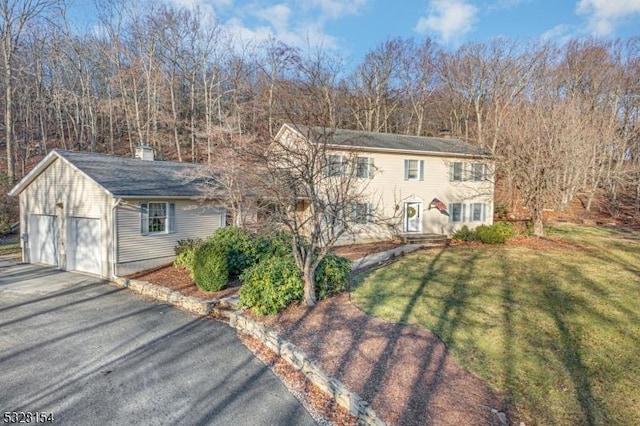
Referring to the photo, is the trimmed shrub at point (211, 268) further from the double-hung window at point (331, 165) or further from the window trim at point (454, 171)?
the window trim at point (454, 171)

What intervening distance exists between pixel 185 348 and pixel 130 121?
31012 millimetres

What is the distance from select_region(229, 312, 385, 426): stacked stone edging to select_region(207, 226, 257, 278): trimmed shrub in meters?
Answer: 2.84

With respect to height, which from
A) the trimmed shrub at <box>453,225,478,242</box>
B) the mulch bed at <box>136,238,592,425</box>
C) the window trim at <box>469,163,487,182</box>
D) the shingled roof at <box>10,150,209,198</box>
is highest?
the window trim at <box>469,163,487,182</box>

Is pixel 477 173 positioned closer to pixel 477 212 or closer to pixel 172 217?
pixel 477 212

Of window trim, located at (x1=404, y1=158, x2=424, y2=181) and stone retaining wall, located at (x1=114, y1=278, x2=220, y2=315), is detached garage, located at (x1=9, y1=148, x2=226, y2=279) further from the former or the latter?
window trim, located at (x1=404, y1=158, x2=424, y2=181)

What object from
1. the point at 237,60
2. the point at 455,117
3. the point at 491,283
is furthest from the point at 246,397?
the point at 455,117

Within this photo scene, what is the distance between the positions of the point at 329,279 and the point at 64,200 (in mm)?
11175

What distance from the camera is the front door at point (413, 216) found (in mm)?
20766

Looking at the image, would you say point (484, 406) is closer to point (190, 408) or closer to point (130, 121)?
point (190, 408)

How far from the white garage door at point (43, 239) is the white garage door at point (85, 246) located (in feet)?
4.33

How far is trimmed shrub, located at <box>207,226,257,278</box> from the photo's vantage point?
11664mm

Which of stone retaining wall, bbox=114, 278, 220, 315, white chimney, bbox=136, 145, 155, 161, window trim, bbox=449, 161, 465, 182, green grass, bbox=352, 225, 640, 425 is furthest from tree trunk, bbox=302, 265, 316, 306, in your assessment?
window trim, bbox=449, 161, 465, 182

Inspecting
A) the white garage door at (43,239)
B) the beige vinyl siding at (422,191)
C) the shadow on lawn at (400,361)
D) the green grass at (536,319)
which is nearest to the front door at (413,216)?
the beige vinyl siding at (422,191)

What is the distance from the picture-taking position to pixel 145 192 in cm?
→ 1327
